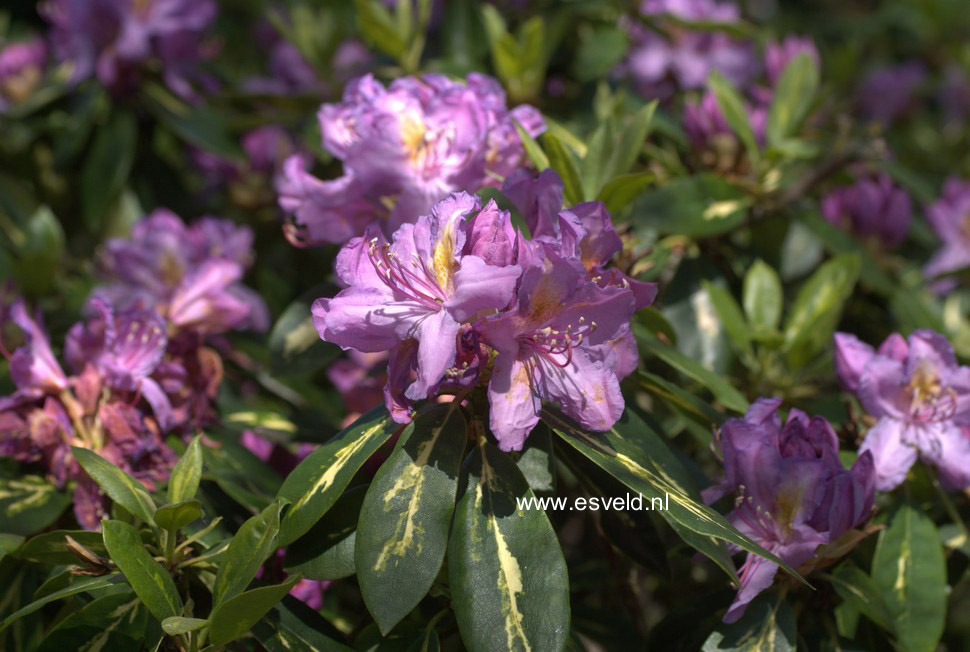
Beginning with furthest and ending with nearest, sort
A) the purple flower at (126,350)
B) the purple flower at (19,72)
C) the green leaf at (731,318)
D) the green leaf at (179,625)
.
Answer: the purple flower at (19,72)
the green leaf at (731,318)
the purple flower at (126,350)
the green leaf at (179,625)

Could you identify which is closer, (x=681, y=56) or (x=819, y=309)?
(x=819, y=309)

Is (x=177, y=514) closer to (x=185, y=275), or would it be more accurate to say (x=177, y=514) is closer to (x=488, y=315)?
(x=488, y=315)

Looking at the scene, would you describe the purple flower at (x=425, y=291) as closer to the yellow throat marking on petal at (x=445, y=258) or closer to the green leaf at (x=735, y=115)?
the yellow throat marking on petal at (x=445, y=258)

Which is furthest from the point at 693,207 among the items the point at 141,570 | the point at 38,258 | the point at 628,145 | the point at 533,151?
the point at 38,258

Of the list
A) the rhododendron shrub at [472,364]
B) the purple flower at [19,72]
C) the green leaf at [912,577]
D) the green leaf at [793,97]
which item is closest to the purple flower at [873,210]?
the rhododendron shrub at [472,364]

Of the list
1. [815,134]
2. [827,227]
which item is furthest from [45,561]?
[815,134]

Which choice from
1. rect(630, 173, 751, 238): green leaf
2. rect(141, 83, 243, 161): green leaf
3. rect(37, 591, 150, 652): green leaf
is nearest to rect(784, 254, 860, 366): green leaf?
rect(630, 173, 751, 238): green leaf
